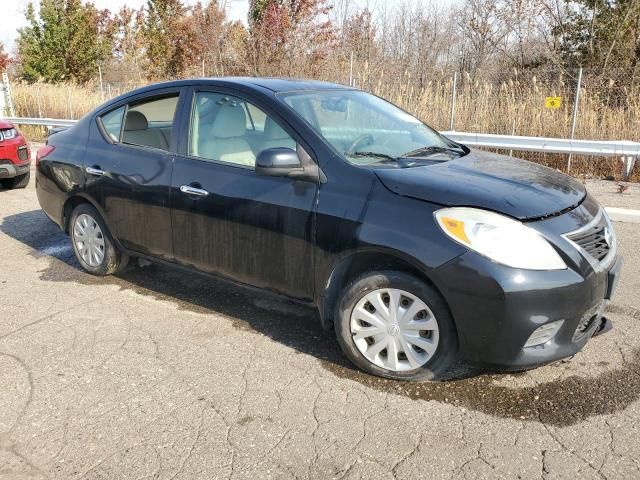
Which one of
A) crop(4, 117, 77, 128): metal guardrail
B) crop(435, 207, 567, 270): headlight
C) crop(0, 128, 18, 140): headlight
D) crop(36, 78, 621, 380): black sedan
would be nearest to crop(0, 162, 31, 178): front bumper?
crop(0, 128, 18, 140): headlight

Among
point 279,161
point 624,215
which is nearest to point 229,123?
point 279,161

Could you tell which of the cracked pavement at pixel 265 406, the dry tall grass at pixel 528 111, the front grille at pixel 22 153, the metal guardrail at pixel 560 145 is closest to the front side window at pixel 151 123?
the cracked pavement at pixel 265 406

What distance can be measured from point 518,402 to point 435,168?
1380 mm

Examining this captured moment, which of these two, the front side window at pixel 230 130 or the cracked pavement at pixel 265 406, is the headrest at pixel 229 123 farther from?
the cracked pavement at pixel 265 406

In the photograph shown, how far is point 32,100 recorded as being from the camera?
1936cm

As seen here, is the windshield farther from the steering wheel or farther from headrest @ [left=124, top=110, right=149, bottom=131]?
headrest @ [left=124, top=110, right=149, bottom=131]

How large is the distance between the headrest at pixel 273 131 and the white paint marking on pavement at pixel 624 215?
4799 mm

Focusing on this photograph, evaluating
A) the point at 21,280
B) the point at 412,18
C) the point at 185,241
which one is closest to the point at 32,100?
the point at 412,18

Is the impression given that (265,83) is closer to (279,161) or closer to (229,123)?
(229,123)

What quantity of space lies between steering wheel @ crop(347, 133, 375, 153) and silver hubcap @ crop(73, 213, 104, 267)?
2404 millimetres

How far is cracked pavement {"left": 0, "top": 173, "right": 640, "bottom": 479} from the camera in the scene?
8.31ft

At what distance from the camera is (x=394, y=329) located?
3131 mm

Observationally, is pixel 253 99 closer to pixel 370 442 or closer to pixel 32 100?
pixel 370 442

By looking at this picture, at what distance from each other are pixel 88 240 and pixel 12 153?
4123 mm
